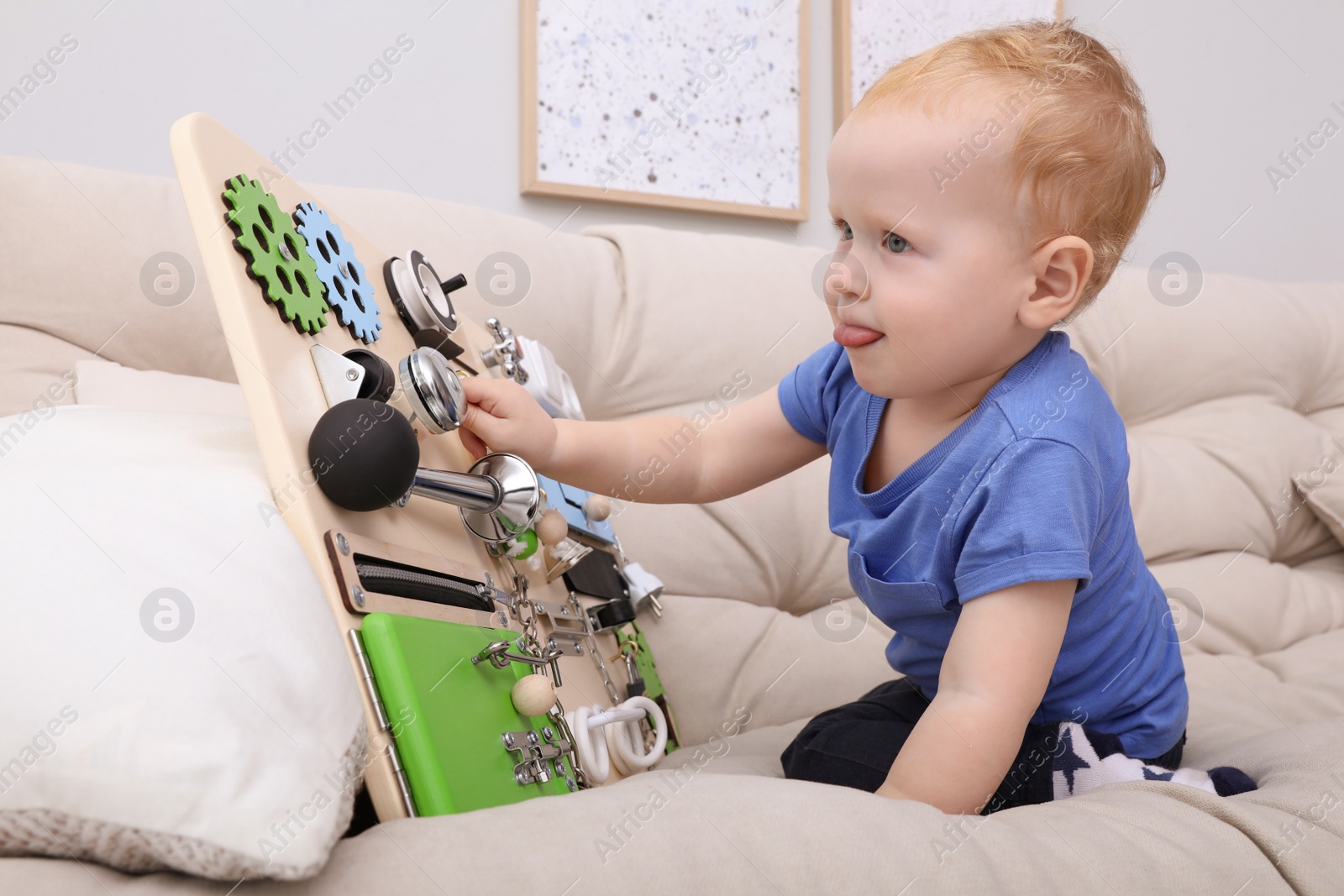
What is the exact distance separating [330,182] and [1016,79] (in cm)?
113

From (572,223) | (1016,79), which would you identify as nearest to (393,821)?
(1016,79)

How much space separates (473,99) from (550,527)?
1.07 metres

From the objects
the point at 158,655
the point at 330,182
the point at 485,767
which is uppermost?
the point at 330,182

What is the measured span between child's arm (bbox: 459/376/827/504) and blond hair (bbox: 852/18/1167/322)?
0.97 feet

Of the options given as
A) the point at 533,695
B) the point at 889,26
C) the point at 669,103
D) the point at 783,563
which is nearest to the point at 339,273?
the point at 533,695

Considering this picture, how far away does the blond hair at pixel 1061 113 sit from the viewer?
590 millimetres

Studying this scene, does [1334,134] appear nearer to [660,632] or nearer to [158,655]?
[660,632]

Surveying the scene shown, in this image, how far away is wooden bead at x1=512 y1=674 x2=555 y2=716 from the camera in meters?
0.53

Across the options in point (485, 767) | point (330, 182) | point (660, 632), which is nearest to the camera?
point (485, 767)

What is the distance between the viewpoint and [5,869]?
322 mm

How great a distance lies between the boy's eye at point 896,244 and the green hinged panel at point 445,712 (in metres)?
0.36

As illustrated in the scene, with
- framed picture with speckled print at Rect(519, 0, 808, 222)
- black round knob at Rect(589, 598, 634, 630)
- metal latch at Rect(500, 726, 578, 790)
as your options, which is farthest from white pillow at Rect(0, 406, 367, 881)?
framed picture with speckled print at Rect(519, 0, 808, 222)

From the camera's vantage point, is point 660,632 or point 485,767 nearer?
point 485,767

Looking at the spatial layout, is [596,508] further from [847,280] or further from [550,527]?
[847,280]
